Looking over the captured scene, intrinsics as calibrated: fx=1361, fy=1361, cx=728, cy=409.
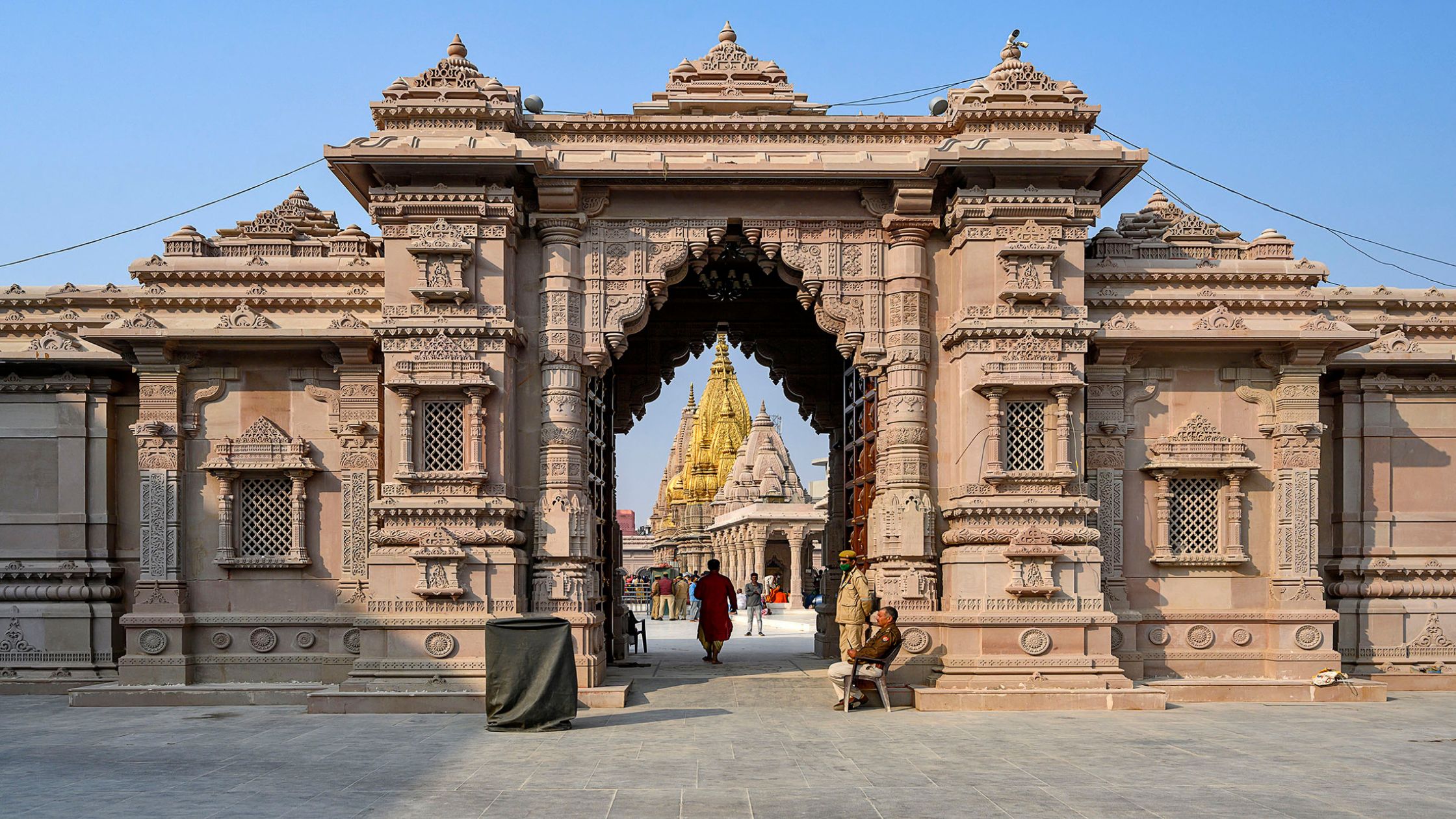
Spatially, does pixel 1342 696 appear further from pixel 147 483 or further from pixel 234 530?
pixel 147 483

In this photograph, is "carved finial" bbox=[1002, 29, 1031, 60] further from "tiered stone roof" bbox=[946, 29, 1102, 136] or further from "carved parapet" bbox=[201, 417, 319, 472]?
"carved parapet" bbox=[201, 417, 319, 472]

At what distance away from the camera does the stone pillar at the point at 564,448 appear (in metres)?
15.1

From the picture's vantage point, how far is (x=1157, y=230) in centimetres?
1738

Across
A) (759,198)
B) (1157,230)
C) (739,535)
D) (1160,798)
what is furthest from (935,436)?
(739,535)

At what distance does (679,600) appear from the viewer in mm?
39719

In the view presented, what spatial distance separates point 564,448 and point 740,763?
17.8ft

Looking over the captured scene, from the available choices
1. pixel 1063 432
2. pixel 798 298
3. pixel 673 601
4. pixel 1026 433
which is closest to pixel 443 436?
pixel 798 298

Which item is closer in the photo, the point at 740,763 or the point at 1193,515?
the point at 740,763

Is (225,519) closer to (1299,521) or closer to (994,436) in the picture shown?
(994,436)

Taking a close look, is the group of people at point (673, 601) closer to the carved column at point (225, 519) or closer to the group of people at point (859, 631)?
the group of people at point (859, 631)

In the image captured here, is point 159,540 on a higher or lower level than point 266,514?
lower

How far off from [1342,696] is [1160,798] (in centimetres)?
709

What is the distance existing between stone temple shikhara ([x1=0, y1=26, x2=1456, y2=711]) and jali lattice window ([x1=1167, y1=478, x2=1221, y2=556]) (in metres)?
0.03

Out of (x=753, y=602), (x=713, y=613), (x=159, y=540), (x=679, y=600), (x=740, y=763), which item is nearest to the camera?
(x=740, y=763)
